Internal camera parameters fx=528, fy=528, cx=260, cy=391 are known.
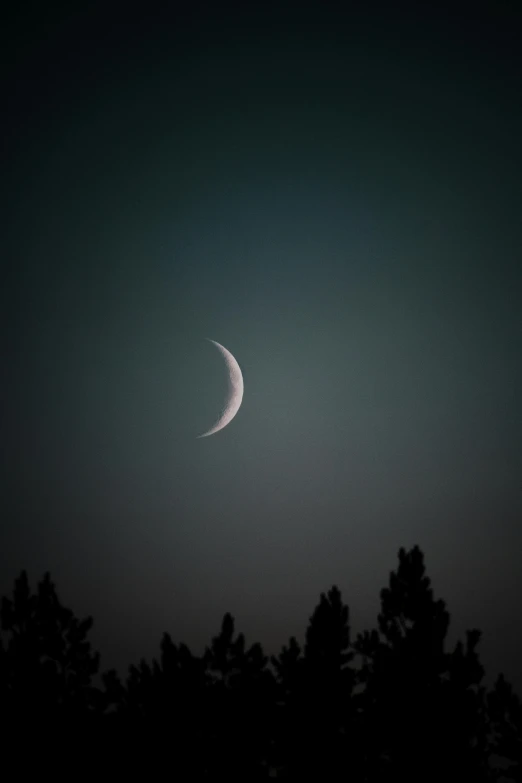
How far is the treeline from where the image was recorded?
53.3ft

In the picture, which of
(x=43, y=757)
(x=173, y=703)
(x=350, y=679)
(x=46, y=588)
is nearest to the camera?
(x=43, y=757)

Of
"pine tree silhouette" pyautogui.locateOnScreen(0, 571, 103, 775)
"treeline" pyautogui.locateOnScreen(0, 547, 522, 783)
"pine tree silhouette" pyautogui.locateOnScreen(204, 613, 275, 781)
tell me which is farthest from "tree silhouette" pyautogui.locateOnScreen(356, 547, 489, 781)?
"pine tree silhouette" pyautogui.locateOnScreen(0, 571, 103, 775)

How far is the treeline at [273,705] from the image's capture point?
16250 millimetres

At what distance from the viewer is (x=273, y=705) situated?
65.7 feet

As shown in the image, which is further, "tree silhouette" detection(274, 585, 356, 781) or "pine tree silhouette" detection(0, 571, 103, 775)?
"tree silhouette" detection(274, 585, 356, 781)

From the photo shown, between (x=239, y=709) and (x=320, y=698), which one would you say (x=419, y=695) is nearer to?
(x=320, y=698)

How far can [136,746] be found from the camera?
1600cm

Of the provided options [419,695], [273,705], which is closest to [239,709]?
[273,705]

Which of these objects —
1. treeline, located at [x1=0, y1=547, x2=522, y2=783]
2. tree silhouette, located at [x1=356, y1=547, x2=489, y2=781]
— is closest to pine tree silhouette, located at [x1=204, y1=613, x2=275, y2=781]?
treeline, located at [x1=0, y1=547, x2=522, y2=783]

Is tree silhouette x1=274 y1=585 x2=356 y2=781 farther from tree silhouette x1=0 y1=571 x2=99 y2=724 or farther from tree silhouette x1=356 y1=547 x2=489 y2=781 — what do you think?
tree silhouette x1=0 y1=571 x2=99 y2=724

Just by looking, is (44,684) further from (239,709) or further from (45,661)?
(239,709)

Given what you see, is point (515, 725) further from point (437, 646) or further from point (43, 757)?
point (43, 757)

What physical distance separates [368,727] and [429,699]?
2565mm

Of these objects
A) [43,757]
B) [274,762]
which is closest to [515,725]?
[274,762]
